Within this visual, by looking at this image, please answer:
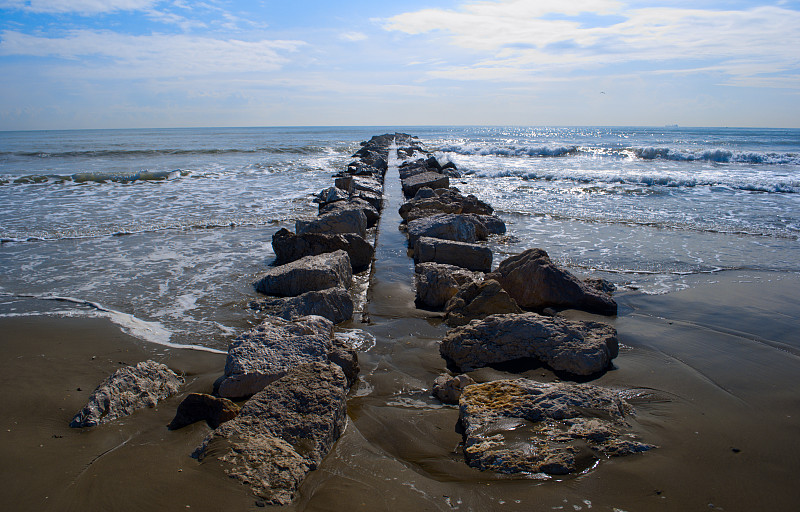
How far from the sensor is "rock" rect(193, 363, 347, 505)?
2197 mm

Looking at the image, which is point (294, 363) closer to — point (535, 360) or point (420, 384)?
point (420, 384)

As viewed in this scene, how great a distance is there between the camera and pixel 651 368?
3.53 meters

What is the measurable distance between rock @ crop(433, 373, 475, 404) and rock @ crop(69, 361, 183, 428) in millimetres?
1766

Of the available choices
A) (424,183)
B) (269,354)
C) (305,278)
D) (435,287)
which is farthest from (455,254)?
(424,183)

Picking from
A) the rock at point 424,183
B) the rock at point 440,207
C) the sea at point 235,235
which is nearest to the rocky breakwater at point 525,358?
the sea at point 235,235

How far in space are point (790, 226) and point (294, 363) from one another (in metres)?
10.1

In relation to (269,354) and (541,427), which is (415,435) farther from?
(269,354)

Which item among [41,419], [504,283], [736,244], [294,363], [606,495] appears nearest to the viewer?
[606,495]

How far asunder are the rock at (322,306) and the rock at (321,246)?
156cm

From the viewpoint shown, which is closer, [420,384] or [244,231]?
[420,384]

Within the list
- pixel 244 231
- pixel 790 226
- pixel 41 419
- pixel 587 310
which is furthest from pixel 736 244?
pixel 41 419

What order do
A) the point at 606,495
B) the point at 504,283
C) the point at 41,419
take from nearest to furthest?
the point at 606,495 < the point at 41,419 < the point at 504,283

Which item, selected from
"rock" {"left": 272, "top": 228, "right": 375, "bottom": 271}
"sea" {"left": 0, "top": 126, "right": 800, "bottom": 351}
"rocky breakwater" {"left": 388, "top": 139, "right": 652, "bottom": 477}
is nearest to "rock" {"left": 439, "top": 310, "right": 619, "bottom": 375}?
"rocky breakwater" {"left": 388, "top": 139, "right": 652, "bottom": 477}

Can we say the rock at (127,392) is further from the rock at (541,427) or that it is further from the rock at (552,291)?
the rock at (552,291)
